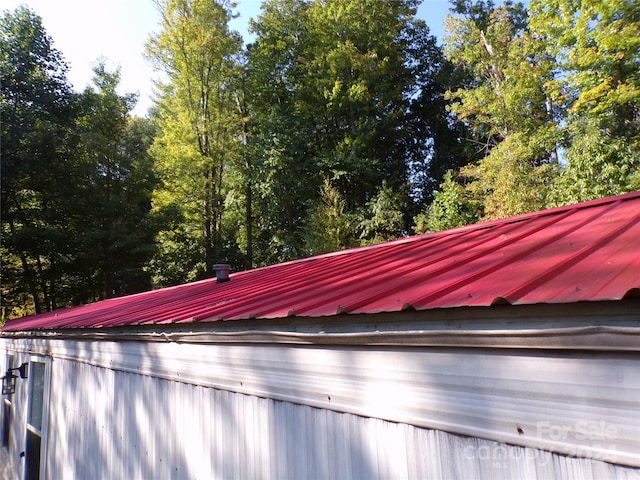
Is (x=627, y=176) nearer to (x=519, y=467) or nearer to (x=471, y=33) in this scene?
(x=471, y=33)

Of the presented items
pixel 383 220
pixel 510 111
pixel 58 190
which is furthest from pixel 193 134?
pixel 510 111

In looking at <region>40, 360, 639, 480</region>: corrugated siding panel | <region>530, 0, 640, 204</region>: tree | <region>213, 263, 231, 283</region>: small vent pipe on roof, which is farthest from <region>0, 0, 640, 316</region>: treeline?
<region>40, 360, 639, 480</region>: corrugated siding panel

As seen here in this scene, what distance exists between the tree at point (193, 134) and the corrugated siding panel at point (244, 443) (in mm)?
18450

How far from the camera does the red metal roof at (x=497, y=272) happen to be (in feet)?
4.34

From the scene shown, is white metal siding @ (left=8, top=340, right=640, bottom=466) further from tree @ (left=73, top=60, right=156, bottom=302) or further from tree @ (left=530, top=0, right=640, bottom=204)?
tree @ (left=73, top=60, right=156, bottom=302)

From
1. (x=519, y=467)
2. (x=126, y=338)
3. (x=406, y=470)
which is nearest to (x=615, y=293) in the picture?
(x=519, y=467)

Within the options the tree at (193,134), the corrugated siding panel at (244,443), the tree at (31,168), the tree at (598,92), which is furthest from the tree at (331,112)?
the corrugated siding panel at (244,443)

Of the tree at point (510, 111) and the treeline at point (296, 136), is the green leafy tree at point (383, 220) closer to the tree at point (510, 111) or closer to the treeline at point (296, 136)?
the treeline at point (296, 136)

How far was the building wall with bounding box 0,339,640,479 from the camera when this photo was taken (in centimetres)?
121

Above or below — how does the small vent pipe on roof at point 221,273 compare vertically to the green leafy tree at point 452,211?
below

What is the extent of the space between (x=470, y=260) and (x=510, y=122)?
1865 cm

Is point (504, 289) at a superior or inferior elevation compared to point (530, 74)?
inferior

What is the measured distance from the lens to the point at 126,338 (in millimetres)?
3676

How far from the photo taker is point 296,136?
23297 mm
